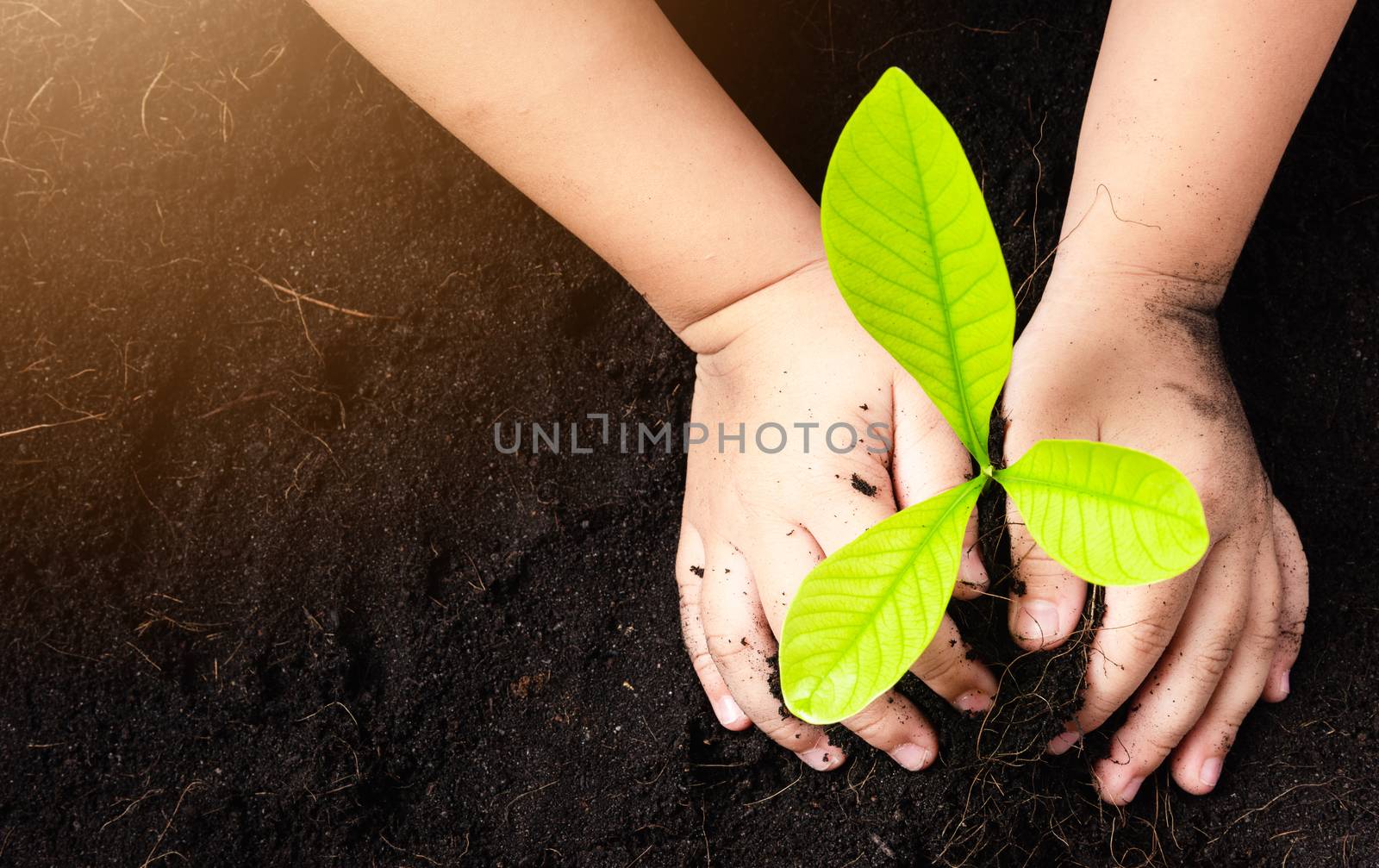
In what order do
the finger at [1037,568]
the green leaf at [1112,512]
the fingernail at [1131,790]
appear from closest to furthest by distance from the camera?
the green leaf at [1112,512] < the finger at [1037,568] < the fingernail at [1131,790]

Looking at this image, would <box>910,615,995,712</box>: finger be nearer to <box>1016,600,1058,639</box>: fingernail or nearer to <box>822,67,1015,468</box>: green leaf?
<box>1016,600,1058,639</box>: fingernail

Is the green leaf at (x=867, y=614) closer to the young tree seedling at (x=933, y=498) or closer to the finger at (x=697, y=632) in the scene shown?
the young tree seedling at (x=933, y=498)

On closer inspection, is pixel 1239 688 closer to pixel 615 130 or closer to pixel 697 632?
pixel 697 632

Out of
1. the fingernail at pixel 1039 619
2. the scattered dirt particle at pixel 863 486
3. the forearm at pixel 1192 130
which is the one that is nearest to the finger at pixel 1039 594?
the fingernail at pixel 1039 619

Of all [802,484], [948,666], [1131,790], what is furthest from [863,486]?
[1131,790]

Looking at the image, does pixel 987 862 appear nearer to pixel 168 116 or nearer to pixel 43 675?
pixel 43 675

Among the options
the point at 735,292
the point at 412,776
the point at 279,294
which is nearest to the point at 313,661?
the point at 412,776
